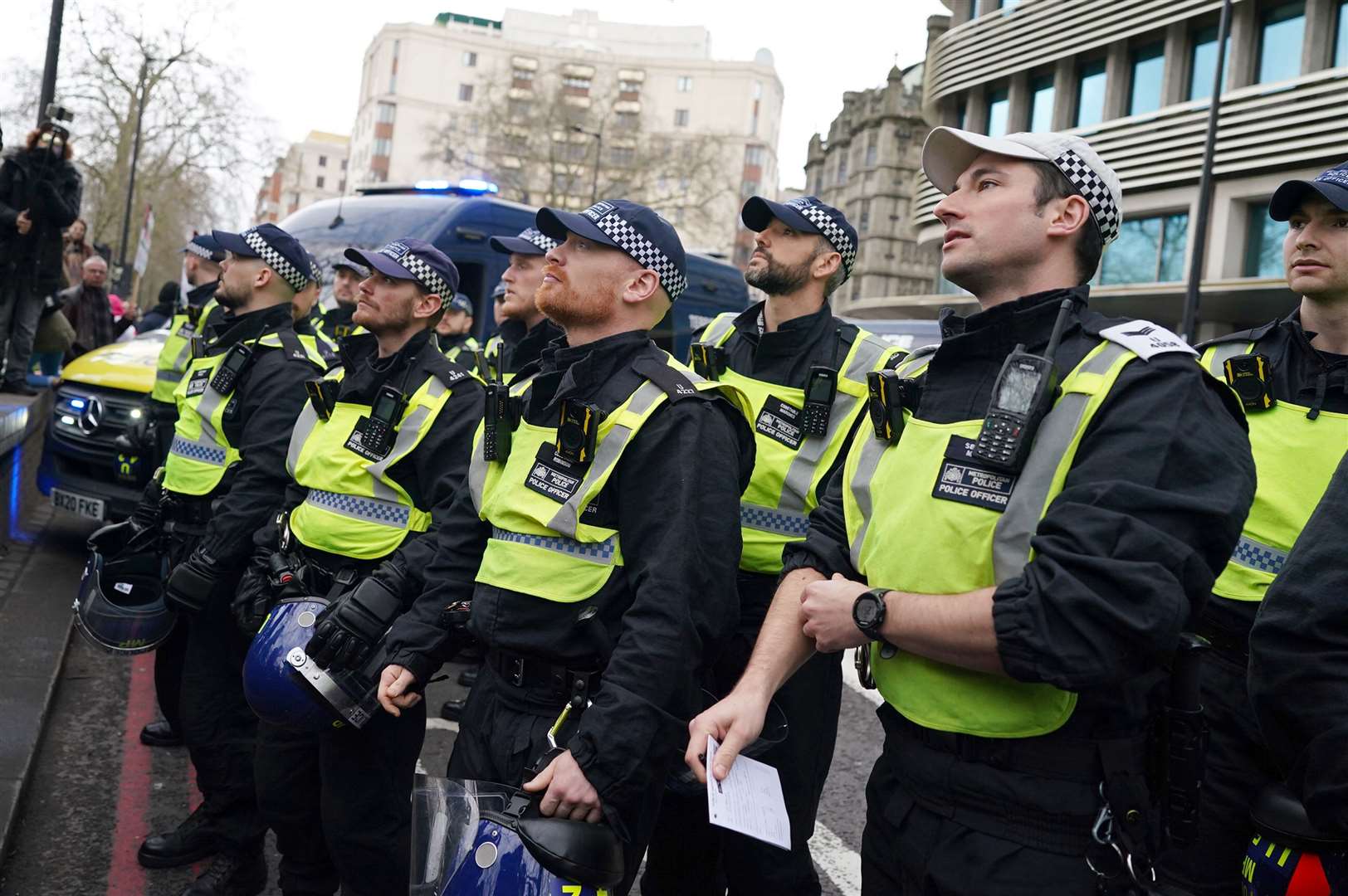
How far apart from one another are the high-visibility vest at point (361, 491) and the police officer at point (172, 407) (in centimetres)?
152

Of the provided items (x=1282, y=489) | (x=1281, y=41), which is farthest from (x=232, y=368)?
(x=1281, y=41)

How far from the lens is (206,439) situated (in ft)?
16.3

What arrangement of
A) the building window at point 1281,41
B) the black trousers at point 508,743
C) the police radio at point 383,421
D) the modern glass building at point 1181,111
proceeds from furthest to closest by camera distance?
1. the building window at point 1281,41
2. the modern glass building at point 1181,111
3. the police radio at point 383,421
4. the black trousers at point 508,743

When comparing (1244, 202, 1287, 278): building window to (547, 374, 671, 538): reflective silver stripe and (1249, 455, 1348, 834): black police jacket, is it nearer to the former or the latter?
(547, 374, 671, 538): reflective silver stripe

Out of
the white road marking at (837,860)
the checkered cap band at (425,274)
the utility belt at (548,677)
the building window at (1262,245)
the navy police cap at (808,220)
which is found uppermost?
the building window at (1262,245)

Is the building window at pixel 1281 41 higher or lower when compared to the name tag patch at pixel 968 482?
higher

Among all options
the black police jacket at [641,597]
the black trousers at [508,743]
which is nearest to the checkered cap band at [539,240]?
the black police jacket at [641,597]

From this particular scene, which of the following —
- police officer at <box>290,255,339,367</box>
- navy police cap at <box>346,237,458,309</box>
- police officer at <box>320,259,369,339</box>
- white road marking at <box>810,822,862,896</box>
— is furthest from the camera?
police officer at <box>320,259,369,339</box>

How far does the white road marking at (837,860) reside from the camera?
465 cm

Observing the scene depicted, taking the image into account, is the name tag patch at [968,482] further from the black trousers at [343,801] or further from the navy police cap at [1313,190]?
the black trousers at [343,801]

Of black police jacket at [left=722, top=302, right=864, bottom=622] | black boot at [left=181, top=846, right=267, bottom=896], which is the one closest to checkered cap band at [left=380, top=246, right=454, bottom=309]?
black police jacket at [left=722, top=302, right=864, bottom=622]

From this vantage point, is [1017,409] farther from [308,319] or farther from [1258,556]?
[308,319]

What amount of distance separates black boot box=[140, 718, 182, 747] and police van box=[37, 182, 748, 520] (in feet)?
5.94

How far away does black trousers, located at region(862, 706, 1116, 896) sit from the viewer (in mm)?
2182
